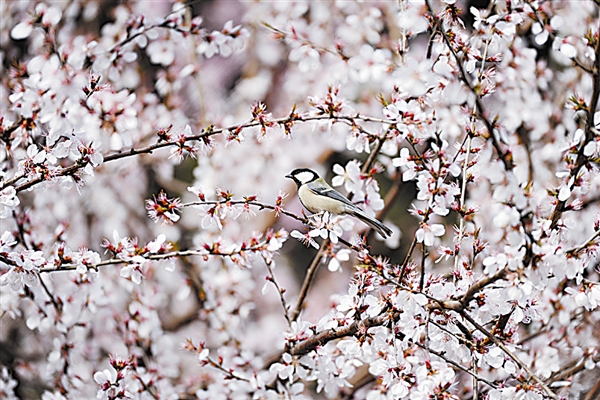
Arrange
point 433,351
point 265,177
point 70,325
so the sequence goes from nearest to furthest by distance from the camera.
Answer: point 433,351, point 70,325, point 265,177

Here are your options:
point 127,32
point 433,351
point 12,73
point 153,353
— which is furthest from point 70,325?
point 433,351

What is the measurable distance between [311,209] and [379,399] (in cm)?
58

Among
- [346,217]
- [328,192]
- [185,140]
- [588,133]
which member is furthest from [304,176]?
[588,133]

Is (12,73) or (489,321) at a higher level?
(12,73)

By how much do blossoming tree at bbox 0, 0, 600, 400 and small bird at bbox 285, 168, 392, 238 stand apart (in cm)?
5

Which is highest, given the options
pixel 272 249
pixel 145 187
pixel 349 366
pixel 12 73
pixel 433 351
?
pixel 145 187

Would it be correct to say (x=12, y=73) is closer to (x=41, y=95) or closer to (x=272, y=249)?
(x=41, y=95)

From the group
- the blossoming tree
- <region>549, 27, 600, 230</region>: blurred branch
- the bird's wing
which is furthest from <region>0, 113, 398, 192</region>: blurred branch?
<region>549, 27, 600, 230</region>: blurred branch

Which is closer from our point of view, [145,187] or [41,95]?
[41,95]

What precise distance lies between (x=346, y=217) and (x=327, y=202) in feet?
0.27

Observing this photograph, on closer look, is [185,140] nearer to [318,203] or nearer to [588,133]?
[318,203]

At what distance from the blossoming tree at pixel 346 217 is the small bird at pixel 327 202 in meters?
0.05

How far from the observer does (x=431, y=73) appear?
56.4 inches

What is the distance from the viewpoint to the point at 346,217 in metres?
1.53
